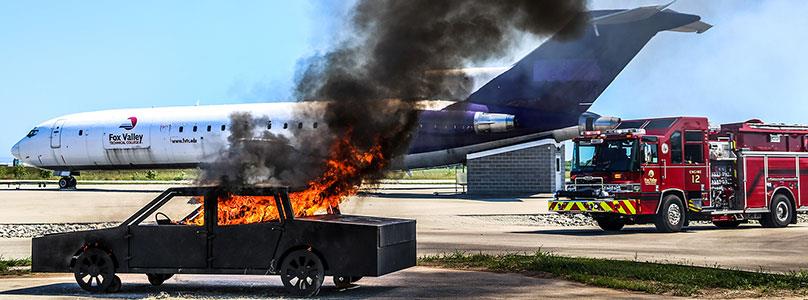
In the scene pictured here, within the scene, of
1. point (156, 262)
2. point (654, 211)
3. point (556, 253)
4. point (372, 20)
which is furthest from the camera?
point (654, 211)

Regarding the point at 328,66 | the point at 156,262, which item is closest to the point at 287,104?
the point at 328,66

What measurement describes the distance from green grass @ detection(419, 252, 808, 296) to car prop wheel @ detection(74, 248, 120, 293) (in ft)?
18.8

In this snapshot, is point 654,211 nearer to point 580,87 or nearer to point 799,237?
point 799,237

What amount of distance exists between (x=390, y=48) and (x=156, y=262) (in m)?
5.16

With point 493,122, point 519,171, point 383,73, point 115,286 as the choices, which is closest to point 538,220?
point 493,122

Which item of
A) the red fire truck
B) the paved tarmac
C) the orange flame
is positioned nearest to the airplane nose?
the red fire truck

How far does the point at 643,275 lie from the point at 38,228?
1846 centimetres

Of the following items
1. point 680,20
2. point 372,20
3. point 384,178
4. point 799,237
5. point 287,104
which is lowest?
point 799,237

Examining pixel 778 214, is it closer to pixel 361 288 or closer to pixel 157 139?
pixel 361 288

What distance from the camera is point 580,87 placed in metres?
37.2

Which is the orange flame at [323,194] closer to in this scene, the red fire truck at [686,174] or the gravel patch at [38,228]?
the red fire truck at [686,174]

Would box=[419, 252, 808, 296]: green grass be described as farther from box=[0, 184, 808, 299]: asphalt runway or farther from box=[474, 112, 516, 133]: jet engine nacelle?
box=[474, 112, 516, 133]: jet engine nacelle

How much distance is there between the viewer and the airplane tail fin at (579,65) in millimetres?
30656

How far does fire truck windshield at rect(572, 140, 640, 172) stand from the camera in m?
25.4
